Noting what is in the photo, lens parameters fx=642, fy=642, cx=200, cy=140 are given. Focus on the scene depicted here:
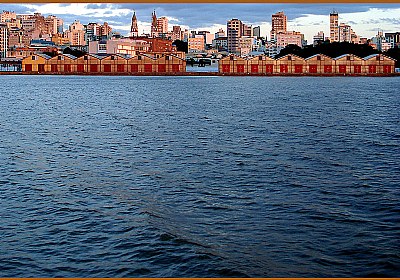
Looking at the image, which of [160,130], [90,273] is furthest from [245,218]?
[160,130]

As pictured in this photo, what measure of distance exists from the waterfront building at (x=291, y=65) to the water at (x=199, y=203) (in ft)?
229

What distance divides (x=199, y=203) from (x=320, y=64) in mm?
82538

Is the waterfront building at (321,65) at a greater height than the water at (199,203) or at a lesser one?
greater

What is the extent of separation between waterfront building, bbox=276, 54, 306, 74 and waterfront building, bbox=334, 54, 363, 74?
4.84 meters

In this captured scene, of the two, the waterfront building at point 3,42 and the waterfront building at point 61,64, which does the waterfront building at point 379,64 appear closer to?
the waterfront building at point 61,64

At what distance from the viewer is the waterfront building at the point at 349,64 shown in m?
89.9

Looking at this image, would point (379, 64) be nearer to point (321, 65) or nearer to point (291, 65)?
point (321, 65)

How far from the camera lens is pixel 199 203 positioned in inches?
443

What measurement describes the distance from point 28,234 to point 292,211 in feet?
14.0

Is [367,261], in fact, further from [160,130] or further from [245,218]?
[160,130]

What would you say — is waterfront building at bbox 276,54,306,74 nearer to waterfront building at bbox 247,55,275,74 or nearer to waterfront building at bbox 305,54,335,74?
waterfront building at bbox 305,54,335,74

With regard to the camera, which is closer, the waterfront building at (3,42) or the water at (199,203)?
the water at (199,203)

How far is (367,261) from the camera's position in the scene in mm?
8242

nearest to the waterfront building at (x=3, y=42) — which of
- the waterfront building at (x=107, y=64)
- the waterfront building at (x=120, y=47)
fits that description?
the waterfront building at (x=120, y=47)
